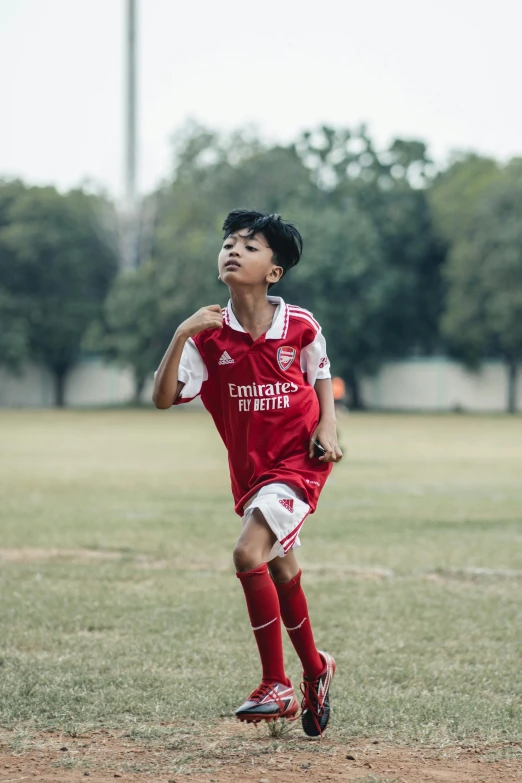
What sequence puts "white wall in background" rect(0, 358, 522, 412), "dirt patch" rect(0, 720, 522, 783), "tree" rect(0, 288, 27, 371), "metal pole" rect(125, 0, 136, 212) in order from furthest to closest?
"tree" rect(0, 288, 27, 371) < "white wall in background" rect(0, 358, 522, 412) < "metal pole" rect(125, 0, 136, 212) < "dirt patch" rect(0, 720, 522, 783)

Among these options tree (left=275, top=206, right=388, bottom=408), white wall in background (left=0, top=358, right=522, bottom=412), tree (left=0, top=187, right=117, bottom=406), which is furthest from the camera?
tree (left=0, top=187, right=117, bottom=406)

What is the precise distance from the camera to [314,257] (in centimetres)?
5031

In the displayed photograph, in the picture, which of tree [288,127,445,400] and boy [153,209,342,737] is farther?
tree [288,127,445,400]

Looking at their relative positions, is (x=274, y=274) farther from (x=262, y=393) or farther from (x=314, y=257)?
(x=314, y=257)

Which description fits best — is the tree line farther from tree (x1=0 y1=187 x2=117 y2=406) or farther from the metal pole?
the metal pole

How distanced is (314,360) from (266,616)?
3.36ft

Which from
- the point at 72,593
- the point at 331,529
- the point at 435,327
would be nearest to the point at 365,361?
the point at 435,327

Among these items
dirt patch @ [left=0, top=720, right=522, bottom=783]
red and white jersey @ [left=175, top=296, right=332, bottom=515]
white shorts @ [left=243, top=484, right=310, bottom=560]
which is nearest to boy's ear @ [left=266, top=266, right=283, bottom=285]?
red and white jersey @ [left=175, top=296, right=332, bottom=515]

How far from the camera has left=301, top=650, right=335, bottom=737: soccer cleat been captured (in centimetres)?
418

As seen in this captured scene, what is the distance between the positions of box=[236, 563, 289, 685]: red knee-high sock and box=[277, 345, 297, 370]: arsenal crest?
78cm

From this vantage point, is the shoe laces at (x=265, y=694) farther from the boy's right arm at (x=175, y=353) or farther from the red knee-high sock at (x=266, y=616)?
the boy's right arm at (x=175, y=353)

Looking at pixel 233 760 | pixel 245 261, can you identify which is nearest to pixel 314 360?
pixel 245 261

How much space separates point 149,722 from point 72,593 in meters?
3.12

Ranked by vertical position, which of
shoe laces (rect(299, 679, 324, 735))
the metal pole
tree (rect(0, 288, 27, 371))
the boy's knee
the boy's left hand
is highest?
the metal pole
